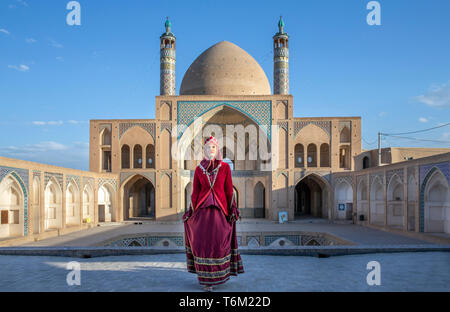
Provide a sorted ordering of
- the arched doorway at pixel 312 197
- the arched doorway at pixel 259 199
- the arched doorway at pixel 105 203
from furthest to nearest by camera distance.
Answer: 1. the arched doorway at pixel 259 199
2. the arched doorway at pixel 312 197
3. the arched doorway at pixel 105 203

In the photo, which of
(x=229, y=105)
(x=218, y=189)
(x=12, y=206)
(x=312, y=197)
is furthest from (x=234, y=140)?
(x=218, y=189)

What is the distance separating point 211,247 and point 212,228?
183 millimetres

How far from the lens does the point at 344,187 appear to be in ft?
55.2

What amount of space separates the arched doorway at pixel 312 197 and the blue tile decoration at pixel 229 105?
11.6 feet

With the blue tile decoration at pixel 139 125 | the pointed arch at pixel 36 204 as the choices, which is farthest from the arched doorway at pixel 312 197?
the pointed arch at pixel 36 204

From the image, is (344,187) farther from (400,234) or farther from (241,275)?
(241,275)

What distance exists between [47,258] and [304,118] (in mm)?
13579

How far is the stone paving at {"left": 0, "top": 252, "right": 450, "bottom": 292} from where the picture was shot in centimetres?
355

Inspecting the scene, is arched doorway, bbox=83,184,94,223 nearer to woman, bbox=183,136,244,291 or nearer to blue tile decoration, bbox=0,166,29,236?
blue tile decoration, bbox=0,166,29,236

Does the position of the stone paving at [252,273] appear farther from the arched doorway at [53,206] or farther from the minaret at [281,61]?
the minaret at [281,61]

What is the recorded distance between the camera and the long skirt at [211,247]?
3.45 m

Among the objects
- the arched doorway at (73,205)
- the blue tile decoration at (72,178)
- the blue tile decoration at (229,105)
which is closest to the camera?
the blue tile decoration at (72,178)

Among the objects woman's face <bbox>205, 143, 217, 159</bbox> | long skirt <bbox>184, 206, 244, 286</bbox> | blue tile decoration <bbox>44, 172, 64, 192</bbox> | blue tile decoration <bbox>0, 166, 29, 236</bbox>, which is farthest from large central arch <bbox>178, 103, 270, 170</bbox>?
long skirt <bbox>184, 206, 244, 286</bbox>
